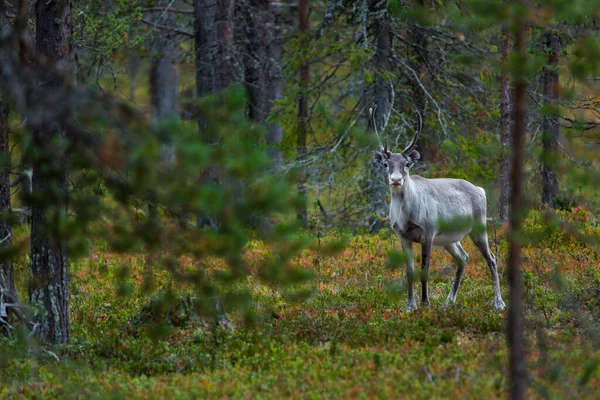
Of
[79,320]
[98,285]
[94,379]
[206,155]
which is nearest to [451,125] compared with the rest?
[98,285]

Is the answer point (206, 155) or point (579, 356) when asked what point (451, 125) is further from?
point (206, 155)

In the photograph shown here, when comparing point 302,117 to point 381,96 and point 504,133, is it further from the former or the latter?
point 504,133

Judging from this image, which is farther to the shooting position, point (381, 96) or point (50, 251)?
point (381, 96)

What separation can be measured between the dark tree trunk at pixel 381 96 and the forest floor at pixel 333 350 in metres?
6.15

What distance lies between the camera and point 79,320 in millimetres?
12070

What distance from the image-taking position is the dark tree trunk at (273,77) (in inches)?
906

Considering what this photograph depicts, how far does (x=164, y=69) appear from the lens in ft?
123

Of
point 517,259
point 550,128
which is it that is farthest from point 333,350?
point 550,128

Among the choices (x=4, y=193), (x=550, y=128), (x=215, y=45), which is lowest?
(x=550, y=128)

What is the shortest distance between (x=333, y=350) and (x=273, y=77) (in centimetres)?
1500

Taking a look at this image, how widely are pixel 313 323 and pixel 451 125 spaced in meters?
9.82

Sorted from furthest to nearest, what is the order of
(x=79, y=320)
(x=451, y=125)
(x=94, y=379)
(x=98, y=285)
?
(x=451, y=125)
(x=98, y=285)
(x=79, y=320)
(x=94, y=379)

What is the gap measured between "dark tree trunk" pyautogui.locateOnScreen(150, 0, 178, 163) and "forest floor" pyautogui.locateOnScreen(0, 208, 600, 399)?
12.1 meters

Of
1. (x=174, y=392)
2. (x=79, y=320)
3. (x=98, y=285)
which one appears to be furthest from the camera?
(x=98, y=285)
